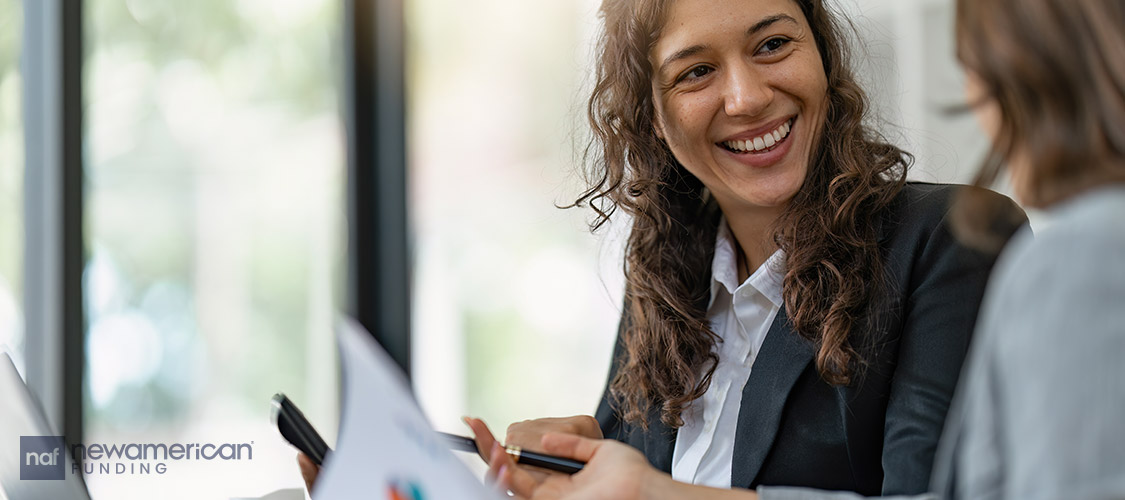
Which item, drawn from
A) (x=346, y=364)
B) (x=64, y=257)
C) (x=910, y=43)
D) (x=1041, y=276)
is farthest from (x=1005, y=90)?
(x=910, y=43)

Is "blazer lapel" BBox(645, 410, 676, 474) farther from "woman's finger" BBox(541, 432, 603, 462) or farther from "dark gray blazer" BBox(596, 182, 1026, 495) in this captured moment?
"woman's finger" BBox(541, 432, 603, 462)

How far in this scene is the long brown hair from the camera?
3.85 ft

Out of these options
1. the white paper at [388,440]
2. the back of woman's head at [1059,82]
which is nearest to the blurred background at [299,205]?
the back of woman's head at [1059,82]

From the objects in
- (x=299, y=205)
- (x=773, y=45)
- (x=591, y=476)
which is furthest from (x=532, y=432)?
(x=299, y=205)

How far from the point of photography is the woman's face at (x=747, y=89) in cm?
125

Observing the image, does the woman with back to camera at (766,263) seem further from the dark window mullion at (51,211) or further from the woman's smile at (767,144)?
the dark window mullion at (51,211)

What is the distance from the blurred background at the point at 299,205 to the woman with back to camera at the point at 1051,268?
826 mm

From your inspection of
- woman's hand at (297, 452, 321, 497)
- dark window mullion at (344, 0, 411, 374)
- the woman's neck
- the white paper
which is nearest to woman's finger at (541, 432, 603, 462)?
woman's hand at (297, 452, 321, 497)

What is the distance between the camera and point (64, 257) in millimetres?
1997

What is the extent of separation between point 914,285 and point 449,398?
7.62 feet

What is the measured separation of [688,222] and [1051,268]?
38.1 inches

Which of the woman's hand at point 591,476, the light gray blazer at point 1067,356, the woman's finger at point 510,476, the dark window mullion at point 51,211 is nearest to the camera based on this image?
the light gray blazer at point 1067,356

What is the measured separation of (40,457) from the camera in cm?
91

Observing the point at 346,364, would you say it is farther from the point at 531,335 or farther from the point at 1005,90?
the point at 531,335
